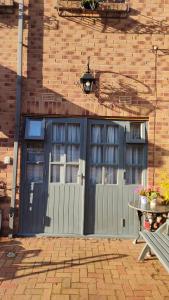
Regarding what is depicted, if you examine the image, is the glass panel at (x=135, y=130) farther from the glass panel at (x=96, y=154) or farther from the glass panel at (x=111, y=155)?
the glass panel at (x=96, y=154)

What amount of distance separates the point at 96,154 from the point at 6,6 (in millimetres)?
3242

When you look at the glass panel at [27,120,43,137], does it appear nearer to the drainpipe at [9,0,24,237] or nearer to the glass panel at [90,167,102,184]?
the drainpipe at [9,0,24,237]

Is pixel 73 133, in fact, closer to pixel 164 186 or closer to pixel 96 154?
pixel 96 154

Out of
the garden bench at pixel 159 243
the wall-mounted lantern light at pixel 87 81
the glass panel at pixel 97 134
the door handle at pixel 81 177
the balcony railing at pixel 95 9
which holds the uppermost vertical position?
the balcony railing at pixel 95 9

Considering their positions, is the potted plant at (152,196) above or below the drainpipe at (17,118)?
below

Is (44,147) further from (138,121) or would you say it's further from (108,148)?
(138,121)

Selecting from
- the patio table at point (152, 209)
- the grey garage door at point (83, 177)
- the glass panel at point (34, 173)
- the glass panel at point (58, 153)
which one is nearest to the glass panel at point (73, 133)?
the grey garage door at point (83, 177)

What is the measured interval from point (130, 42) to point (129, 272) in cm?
412

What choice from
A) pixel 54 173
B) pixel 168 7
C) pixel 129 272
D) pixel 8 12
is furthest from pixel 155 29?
pixel 129 272

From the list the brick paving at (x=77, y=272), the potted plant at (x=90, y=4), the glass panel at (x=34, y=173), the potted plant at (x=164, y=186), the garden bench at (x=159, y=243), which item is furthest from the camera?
the glass panel at (x=34, y=173)

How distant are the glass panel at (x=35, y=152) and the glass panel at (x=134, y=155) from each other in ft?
5.39

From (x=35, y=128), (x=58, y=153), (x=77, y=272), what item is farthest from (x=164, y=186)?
(x=35, y=128)

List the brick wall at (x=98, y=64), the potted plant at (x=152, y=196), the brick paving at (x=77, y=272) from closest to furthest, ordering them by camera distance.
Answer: the brick paving at (x=77, y=272) < the potted plant at (x=152, y=196) < the brick wall at (x=98, y=64)

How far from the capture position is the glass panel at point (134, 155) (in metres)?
6.67
